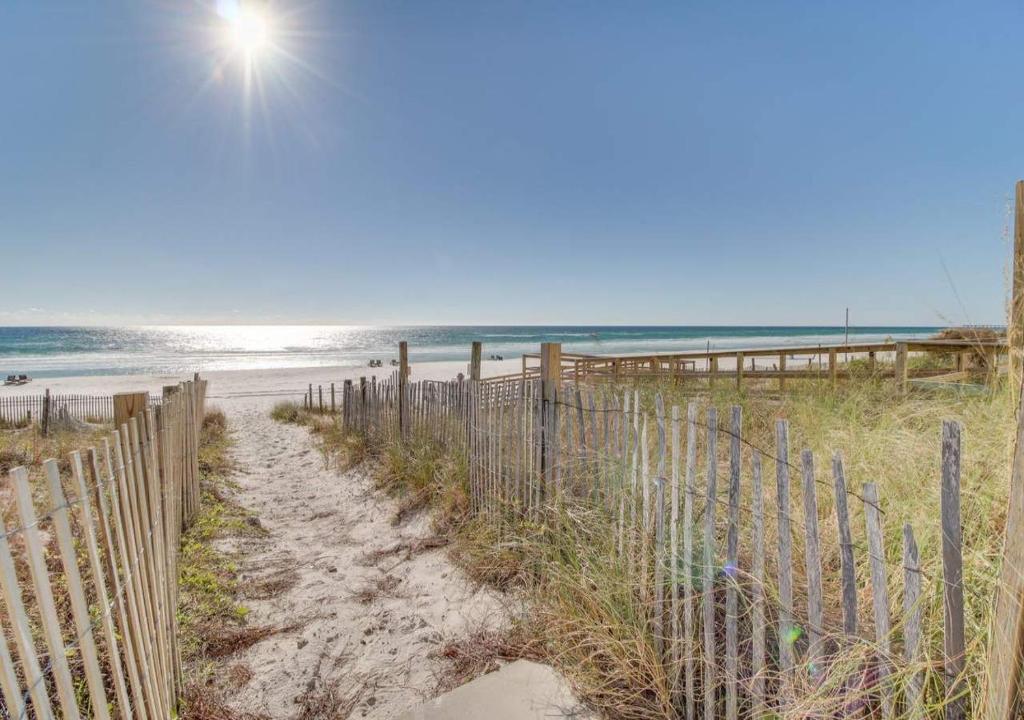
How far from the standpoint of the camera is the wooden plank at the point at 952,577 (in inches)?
57.5

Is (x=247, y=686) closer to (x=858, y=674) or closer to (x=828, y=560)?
(x=858, y=674)

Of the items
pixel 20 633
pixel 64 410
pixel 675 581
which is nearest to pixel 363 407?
pixel 675 581

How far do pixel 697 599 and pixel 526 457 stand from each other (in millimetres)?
2016

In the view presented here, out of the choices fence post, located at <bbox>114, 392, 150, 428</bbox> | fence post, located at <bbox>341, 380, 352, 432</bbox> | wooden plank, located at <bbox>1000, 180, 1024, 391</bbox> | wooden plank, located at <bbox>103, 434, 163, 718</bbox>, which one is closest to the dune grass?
wooden plank, located at <bbox>1000, 180, 1024, 391</bbox>

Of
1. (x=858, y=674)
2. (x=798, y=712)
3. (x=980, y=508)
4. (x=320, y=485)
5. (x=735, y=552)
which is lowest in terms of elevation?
(x=320, y=485)

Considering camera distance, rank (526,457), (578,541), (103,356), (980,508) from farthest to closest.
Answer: (103,356)
(526,457)
(578,541)
(980,508)

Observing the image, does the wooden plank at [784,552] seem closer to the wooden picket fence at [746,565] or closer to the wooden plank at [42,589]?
the wooden picket fence at [746,565]

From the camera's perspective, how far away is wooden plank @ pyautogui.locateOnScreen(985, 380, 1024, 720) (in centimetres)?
129

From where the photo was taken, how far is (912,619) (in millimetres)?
1568

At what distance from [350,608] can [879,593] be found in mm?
3403

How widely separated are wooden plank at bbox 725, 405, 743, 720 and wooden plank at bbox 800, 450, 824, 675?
12.7 inches

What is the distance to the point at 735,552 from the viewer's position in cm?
221

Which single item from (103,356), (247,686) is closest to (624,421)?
(247,686)

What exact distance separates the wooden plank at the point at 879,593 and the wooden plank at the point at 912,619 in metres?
0.05
